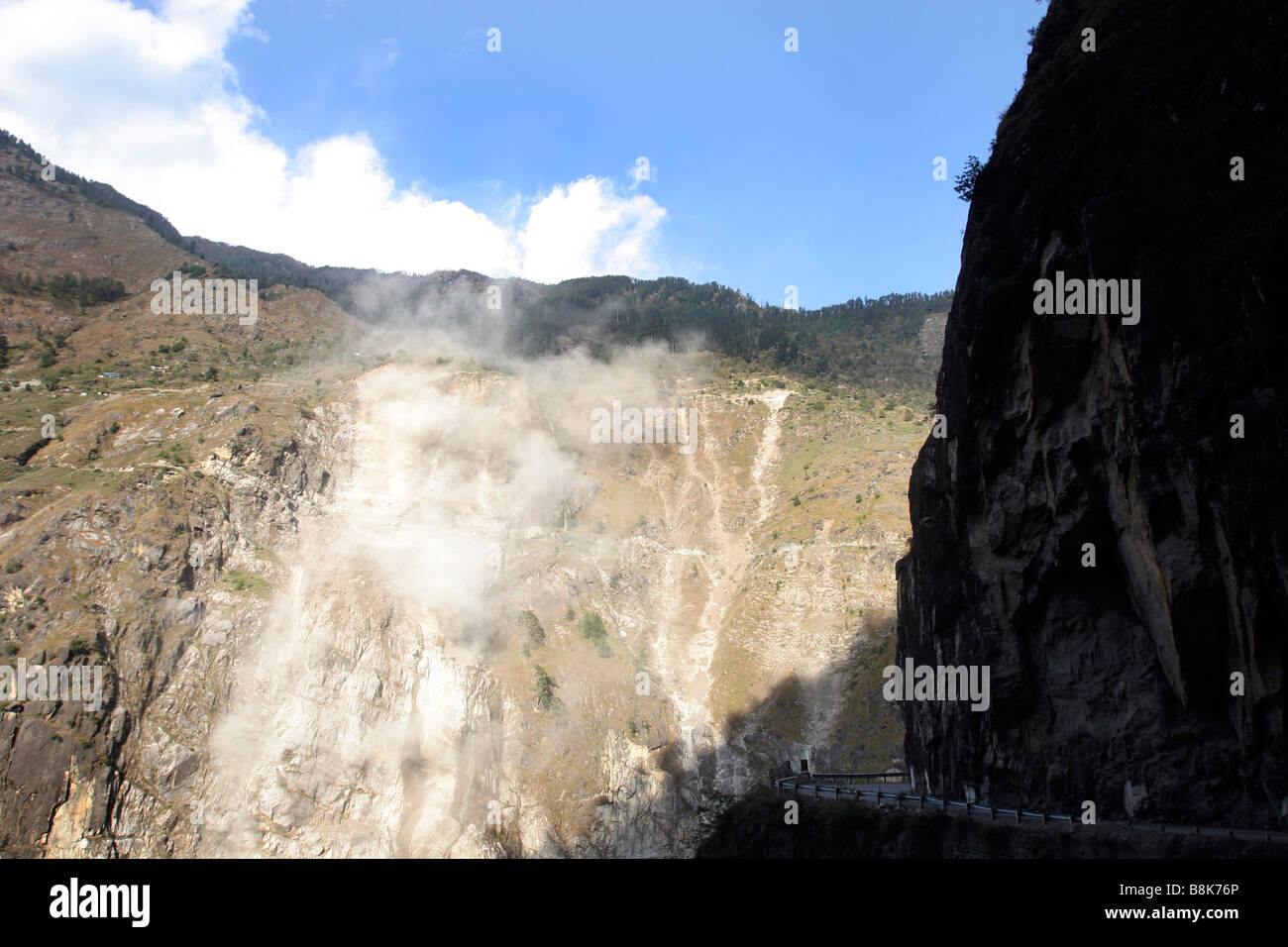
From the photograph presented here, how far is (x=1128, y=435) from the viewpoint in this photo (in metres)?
20.3

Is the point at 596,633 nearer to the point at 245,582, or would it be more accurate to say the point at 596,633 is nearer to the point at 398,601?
the point at 398,601

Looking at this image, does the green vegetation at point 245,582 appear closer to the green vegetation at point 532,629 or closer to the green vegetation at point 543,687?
the green vegetation at point 532,629

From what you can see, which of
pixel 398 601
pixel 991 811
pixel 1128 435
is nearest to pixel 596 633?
pixel 398 601

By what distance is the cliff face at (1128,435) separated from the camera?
1731 centimetres

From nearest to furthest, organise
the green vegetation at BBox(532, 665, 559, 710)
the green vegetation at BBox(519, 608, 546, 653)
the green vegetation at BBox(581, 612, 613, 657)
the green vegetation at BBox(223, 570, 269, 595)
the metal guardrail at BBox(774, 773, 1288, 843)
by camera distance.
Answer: the metal guardrail at BBox(774, 773, 1288, 843) < the green vegetation at BBox(223, 570, 269, 595) < the green vegetation at BBox(532, 665, 559, 710) < the green vegetation at BBox(519, 608, 546, 653) < the green vegetation at BBox(581, 612, 613, 657)

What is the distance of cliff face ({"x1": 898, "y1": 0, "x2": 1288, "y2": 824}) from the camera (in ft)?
56.8

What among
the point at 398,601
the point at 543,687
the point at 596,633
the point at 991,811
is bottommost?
the point at 543,687

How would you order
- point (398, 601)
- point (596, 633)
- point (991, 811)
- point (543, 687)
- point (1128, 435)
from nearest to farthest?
1. point (1128, 435)
2. point (991, 811)
3. point (543, 687)
4. point (398, 601)
5. point (596, 633)

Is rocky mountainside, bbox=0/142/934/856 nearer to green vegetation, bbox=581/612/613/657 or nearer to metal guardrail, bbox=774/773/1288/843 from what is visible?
green vegetation, bbox=581/612/613/657

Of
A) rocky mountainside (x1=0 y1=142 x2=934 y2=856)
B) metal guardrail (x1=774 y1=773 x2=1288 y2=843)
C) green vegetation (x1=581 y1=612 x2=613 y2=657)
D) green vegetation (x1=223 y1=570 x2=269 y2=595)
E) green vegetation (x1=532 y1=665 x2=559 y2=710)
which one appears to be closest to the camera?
metal guardrail (x1=774 y1=773 x2=1288 y2=843)

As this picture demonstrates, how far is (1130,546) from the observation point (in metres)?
21.1

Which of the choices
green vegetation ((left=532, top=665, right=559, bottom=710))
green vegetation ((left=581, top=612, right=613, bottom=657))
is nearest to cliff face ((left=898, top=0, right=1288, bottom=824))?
green vegetation ((left=532, top=665, right=559, bottom=710))

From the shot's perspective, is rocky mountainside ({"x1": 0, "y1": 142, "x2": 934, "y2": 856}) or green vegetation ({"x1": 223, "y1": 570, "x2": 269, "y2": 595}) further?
green vegetation ({"x1": 223, "y1": 570, "x2": 269, "y2": 595})

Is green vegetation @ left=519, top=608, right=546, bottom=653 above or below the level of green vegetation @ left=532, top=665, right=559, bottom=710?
above
